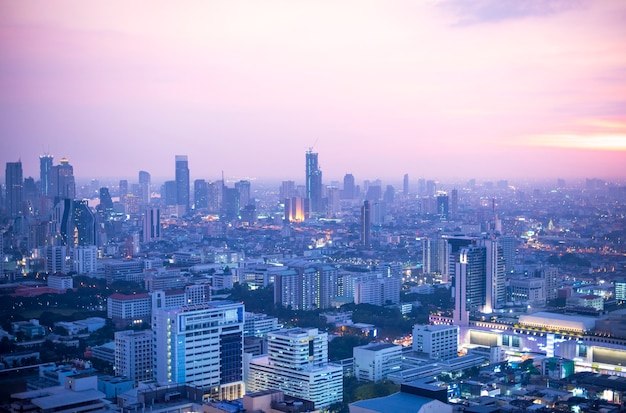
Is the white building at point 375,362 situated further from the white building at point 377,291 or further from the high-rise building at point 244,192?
the high-rise building at point 244,192

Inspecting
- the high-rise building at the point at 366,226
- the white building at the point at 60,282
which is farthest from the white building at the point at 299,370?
the high-rise building at the point at 366,226

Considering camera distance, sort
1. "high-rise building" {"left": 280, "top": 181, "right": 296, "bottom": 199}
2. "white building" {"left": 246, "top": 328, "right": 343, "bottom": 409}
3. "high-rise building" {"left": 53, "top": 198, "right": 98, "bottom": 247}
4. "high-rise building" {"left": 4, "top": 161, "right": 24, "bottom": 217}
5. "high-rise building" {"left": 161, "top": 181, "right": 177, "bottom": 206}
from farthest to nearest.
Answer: "high-rise building" {"left": 280, "top": 181, "right": 296, "bottom": 199}, "high-rise building" {"left": 161, "top": 181, "right": 177, "bottom": 206}, "high-rise building" {"left": 53, "top": 198, "right": 98, "bottom": 247}, "high-rise building" {"left": 4, "top": 161, "right": 24, "bottom": 217}, "white building" {"left": 246, "top": 328, "right": 343, "bottom": 409}

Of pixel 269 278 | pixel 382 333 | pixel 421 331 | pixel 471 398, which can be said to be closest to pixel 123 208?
pixel 269 278

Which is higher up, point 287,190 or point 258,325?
point 287,190

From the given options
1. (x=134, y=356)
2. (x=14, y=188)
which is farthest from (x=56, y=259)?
(x=134, y=356)

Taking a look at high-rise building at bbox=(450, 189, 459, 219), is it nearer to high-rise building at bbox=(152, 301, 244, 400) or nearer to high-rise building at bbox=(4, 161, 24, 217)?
high-rise building at bbox=(4, 161, 24, 217)

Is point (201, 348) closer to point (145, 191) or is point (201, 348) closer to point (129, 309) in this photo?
point (129, 309)

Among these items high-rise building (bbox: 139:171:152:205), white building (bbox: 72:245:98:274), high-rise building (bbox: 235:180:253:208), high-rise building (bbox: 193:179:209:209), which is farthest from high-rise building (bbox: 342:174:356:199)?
white building (bbox: 72:245:98:274)

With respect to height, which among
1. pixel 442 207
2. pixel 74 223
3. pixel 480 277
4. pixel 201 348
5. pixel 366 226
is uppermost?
pixel 442 207
